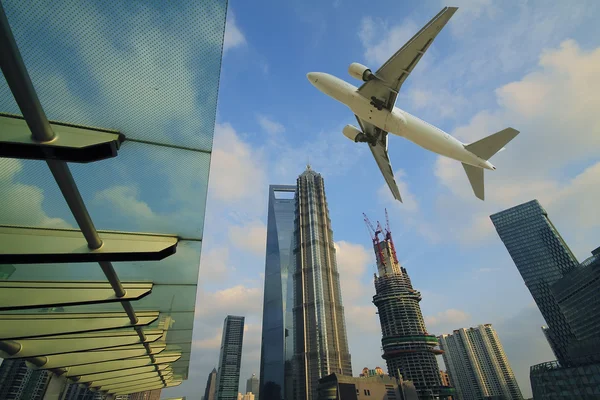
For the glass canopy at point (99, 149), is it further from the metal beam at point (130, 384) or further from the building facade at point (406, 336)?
the building facade at point (406, 336)

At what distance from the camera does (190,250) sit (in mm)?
10289

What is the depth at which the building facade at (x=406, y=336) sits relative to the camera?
139 m

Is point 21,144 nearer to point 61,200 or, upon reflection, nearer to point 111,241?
point 61,200

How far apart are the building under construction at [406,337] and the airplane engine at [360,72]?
14259 cm

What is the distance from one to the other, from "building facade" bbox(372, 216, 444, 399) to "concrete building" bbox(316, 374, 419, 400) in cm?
1364

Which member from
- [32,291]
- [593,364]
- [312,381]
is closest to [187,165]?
[32,291]

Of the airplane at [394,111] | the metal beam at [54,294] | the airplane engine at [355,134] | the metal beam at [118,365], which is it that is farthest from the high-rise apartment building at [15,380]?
the airplane at [394,111]

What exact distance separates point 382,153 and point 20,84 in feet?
92.1

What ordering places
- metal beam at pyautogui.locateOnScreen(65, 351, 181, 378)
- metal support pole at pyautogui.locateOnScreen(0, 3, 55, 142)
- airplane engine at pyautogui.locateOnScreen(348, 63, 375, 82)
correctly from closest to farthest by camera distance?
metal support pole at pyautogui.locateOnScreen(0, 3, 55, 142), metal beam at pyautogui.locateOnScreen(65, 351, 181, 378), airplane engine at pyautogui.locateOnScreen(348, 63, 375, 82)

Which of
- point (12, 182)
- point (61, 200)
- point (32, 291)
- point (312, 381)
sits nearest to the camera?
point (12, 182)

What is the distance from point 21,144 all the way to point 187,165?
3187 mm

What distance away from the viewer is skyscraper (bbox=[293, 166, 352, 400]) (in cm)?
14475

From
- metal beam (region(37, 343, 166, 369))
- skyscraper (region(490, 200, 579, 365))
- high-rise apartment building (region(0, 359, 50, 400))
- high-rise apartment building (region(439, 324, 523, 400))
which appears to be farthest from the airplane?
high-rise apartment building (region(439, 324, 523, 400))

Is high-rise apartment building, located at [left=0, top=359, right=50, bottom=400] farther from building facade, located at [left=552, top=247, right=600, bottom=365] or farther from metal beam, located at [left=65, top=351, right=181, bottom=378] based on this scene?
building facade, located at [left=552, top=247, right=600, bottom=365]
